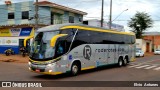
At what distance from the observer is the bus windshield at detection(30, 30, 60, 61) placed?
50.7 feet

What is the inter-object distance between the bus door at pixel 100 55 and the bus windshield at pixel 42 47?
4.80 metres

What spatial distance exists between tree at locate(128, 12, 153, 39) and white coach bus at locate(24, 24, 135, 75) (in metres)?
53.1

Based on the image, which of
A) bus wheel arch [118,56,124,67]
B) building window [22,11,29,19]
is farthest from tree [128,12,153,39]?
bus wheel arch [118,56,124,67]

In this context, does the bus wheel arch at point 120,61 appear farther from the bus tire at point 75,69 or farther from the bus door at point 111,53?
the bus tire at point 75,69

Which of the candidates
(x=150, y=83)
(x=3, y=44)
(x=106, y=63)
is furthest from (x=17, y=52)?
(x=150, y=83)

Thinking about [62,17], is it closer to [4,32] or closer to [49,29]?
[4,32]

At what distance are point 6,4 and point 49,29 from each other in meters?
32.7

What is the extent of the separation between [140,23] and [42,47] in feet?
200

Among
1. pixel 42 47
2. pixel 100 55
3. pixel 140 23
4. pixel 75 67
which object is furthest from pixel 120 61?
pixel 140 23

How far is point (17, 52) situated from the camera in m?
39.7

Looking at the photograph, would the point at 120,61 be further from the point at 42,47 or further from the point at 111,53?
the point at 42,47

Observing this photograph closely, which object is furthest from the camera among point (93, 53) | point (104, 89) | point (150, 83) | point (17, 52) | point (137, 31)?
point (137, 31)

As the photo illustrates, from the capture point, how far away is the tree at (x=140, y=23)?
73500mm

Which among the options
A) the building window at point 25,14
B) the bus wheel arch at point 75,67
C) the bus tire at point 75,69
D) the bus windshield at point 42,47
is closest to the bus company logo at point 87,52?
the bus wheel arch at point 75,67
